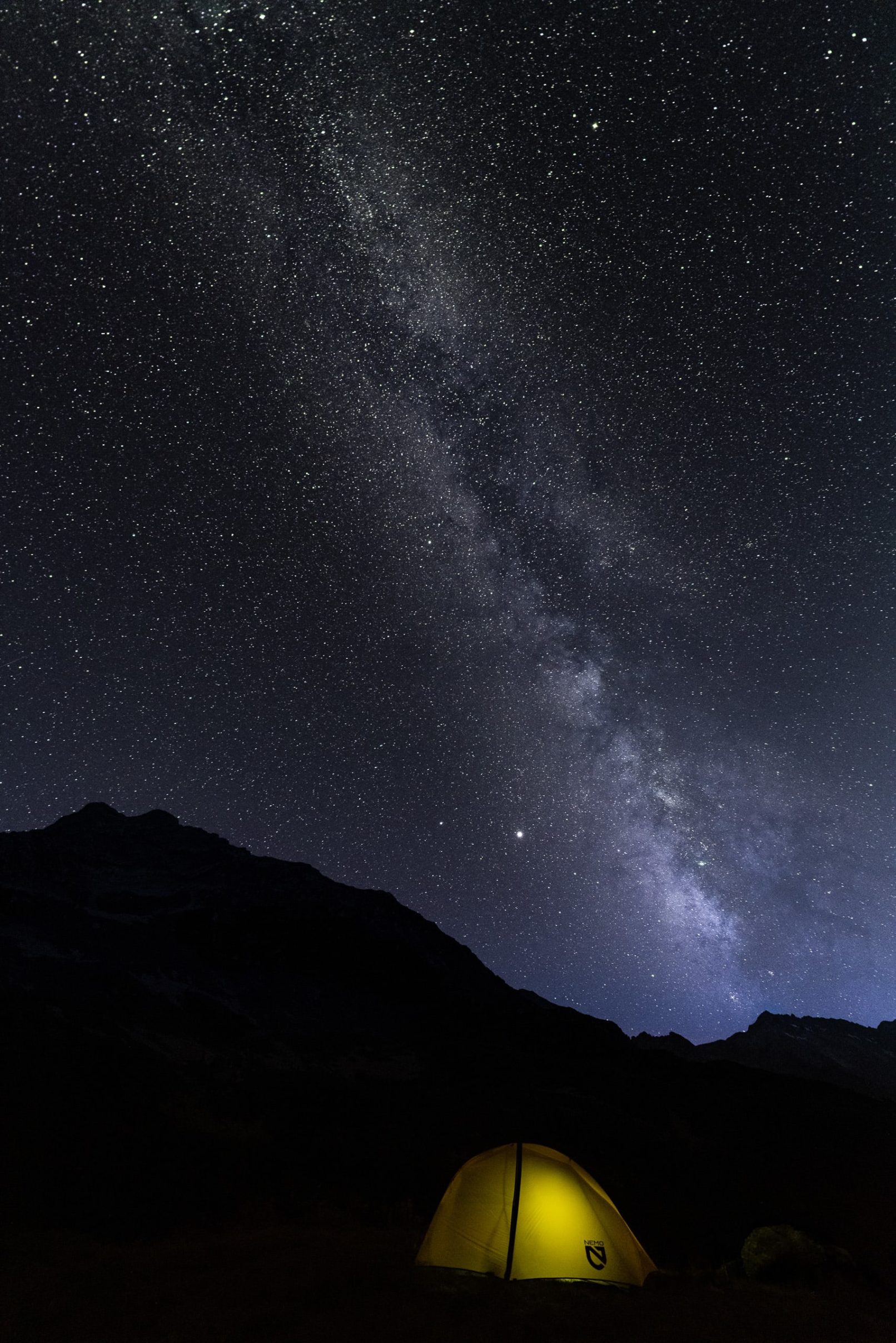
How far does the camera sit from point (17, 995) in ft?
126

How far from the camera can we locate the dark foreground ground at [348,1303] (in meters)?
7.13

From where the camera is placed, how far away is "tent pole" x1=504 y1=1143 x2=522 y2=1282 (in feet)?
28.3

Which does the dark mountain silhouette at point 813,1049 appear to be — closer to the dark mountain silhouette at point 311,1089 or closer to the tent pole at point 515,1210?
the dark mountain silhouette at point 311,1089

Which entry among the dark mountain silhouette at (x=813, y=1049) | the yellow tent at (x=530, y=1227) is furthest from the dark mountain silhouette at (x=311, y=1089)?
the dark mountain silhouette at (x=813, y=1049)

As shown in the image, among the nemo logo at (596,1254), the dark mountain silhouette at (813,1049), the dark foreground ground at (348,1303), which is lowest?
the dark mountain silhouette at (813,1049)

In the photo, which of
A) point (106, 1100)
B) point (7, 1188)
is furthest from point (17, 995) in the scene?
point (7, 1188)

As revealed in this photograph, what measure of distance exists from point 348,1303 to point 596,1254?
348 centimetres

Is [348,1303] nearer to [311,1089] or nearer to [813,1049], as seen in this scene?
[311,1089]

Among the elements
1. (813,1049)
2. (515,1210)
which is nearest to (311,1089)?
(515,1210)

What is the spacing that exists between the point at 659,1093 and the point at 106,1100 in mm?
41549

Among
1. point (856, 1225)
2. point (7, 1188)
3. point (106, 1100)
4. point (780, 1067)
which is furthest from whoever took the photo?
point (780, 1067)

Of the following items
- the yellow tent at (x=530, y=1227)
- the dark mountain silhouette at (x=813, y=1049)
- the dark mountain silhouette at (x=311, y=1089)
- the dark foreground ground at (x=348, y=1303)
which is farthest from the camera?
the dark mountain silhouette at (x=813, y=1049)

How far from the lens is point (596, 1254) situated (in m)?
8.95

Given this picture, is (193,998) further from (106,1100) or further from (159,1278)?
(159,1278)
